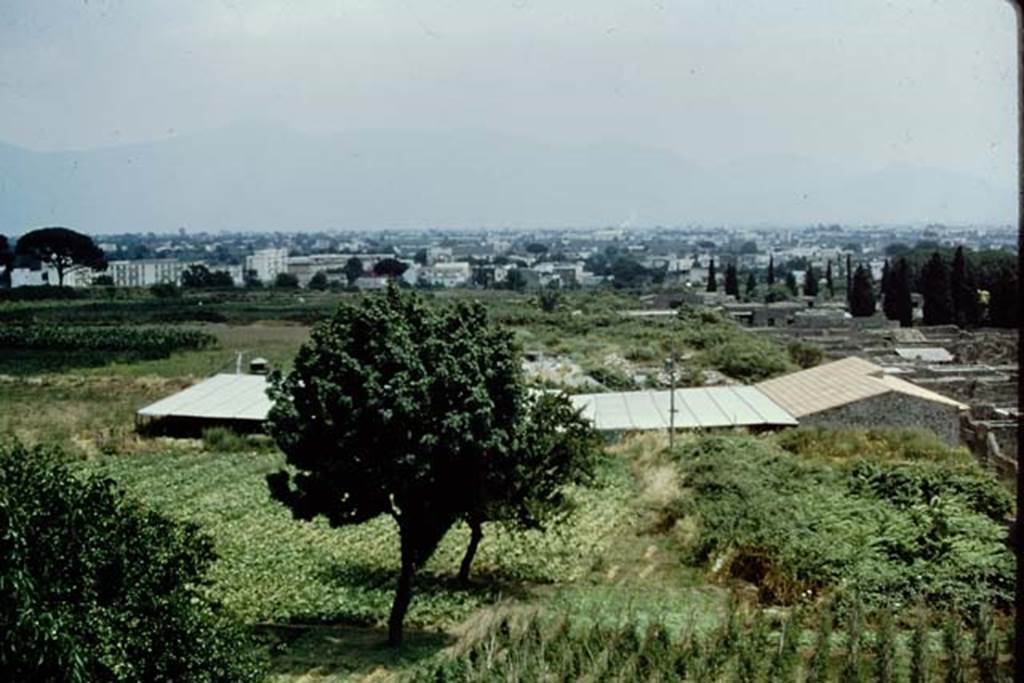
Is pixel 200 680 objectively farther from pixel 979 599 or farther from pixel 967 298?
pixel 967 298

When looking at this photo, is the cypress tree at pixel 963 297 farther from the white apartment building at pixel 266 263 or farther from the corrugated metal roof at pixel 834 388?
the white apartment building at pixel 266 263

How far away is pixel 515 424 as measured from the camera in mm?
8594

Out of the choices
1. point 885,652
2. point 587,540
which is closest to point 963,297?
point 587,540

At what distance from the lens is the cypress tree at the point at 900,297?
35.7m

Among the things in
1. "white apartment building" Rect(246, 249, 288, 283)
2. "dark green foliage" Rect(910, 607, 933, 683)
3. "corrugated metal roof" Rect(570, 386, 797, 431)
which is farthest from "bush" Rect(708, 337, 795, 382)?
"white apartment building" Rect(246, 249, 288, 283)

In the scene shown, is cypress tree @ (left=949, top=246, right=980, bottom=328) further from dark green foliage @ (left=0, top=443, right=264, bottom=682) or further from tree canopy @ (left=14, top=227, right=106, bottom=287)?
dark green foliage @ (left=0, top=443, right=264, bottom=682)

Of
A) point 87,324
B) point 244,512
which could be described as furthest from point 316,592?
point 87,324

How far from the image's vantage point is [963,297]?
33.8 m

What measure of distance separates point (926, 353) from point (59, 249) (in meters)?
30.1

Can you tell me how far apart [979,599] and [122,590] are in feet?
20.0

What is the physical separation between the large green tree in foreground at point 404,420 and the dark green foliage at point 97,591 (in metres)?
2.35

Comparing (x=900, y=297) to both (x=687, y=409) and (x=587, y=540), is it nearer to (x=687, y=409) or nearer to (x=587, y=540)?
(x=687, y=409)

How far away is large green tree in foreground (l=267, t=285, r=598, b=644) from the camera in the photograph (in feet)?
26.6

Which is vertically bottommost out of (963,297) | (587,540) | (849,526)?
(587,540)
